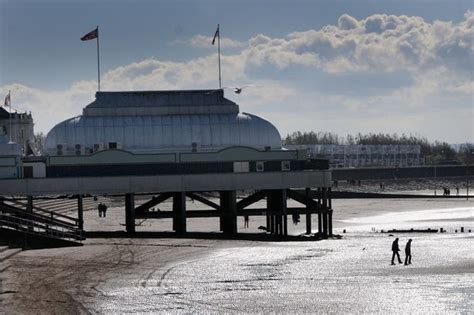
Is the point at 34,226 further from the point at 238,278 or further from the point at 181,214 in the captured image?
the point at 238,278

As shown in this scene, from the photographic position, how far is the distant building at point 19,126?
149 m

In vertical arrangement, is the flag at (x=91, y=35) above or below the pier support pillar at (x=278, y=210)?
above

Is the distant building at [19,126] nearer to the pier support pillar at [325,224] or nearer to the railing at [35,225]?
the pier support pillar at [325,224]

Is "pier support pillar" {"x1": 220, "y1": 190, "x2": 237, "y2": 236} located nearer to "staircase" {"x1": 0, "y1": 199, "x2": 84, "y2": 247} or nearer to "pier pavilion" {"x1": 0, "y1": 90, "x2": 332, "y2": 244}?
"pier pavilion" {"x1": 0, "y1": 90, "x2": 332, "y2": 244}

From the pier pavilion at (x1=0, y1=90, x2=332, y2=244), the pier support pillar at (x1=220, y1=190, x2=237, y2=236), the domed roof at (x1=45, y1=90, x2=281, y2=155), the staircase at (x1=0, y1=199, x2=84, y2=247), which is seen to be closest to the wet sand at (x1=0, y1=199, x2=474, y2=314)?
the staircase at (x1=0, y1=199, x2=84, y2=247)

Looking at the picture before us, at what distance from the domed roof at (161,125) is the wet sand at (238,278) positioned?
1791 centimetres

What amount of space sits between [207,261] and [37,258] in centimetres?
673

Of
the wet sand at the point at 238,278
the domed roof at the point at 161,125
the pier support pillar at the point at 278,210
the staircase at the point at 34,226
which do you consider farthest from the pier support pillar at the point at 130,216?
the domed roof at the point at 161,125

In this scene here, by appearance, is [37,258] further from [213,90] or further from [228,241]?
[213,90]

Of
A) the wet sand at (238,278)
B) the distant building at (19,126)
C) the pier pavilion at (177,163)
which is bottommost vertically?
the wet sand at (238,278)

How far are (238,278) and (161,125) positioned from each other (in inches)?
1372

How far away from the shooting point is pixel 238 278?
3931cm

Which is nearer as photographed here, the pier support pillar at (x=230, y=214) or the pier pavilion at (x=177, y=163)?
the pier pavilion at (x=177, y=163)

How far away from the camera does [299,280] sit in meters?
38.9
